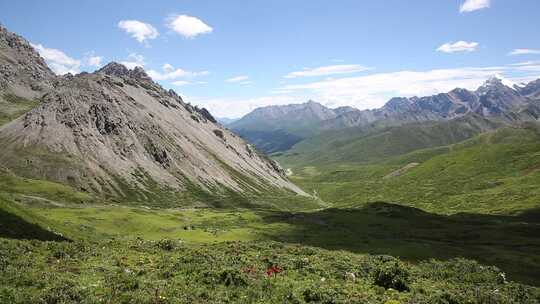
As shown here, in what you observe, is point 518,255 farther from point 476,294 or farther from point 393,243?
point 476,294

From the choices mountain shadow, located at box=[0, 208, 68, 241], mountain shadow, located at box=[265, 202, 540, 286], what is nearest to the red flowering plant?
mountain shadow, located at box=[0, 208, 68, 241]

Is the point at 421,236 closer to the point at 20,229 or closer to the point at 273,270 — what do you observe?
the point at 273,270

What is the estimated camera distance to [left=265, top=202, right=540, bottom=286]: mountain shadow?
8289 cm

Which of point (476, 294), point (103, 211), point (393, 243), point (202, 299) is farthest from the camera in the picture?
point (103, 211)

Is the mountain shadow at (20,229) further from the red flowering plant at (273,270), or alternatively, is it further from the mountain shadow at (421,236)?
the mountain shadow at (421,236)

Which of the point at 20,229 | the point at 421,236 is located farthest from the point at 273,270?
the point at 421,236

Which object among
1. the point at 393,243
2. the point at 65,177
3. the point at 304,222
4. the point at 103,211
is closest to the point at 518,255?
the point at 393,243

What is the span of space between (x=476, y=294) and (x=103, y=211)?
324 feet

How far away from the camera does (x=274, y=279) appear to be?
2892 centimetres

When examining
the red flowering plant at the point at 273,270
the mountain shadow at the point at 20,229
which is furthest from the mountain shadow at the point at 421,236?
the mountain shadow at the point at 20,229

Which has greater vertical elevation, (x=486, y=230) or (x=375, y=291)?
(x=375, y=291)

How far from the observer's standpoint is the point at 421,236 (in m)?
125

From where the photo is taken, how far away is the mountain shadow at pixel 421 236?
82894mm

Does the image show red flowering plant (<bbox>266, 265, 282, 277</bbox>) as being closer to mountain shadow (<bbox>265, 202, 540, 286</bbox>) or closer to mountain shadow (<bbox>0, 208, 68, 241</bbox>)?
mountain shadow (<bbox>0, 208, 68, 241</bbox>)
